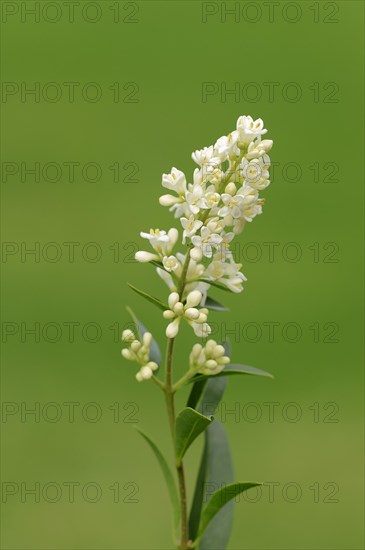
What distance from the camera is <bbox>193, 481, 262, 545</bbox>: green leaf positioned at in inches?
29.4

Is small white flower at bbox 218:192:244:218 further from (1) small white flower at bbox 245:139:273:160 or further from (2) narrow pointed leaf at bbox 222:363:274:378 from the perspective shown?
(2) narrow pointed leaf at bbox 222:363:274:378

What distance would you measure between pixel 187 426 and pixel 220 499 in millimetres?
84

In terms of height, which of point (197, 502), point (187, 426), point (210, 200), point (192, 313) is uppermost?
point (210, 200)

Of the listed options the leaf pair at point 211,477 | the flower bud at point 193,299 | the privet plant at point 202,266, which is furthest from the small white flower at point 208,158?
the leaf pair at point 211,477

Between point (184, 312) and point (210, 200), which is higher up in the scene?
point (210, 200)

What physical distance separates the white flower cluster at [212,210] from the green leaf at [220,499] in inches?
5.8

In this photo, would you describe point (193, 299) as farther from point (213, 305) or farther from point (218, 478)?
point (218, 478)

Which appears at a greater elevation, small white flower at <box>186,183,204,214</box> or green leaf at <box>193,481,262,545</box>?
small white flower at <box>186,183,204,214</box>

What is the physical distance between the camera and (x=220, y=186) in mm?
730

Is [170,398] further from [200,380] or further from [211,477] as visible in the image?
[211,477]

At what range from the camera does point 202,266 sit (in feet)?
2.44

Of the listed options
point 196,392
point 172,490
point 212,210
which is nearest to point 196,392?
point 196,392

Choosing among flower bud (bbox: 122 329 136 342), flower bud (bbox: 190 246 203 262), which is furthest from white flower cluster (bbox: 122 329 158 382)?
flower bud (bbox: 190 246 203 262)

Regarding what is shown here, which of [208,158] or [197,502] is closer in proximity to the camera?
[208,158]
